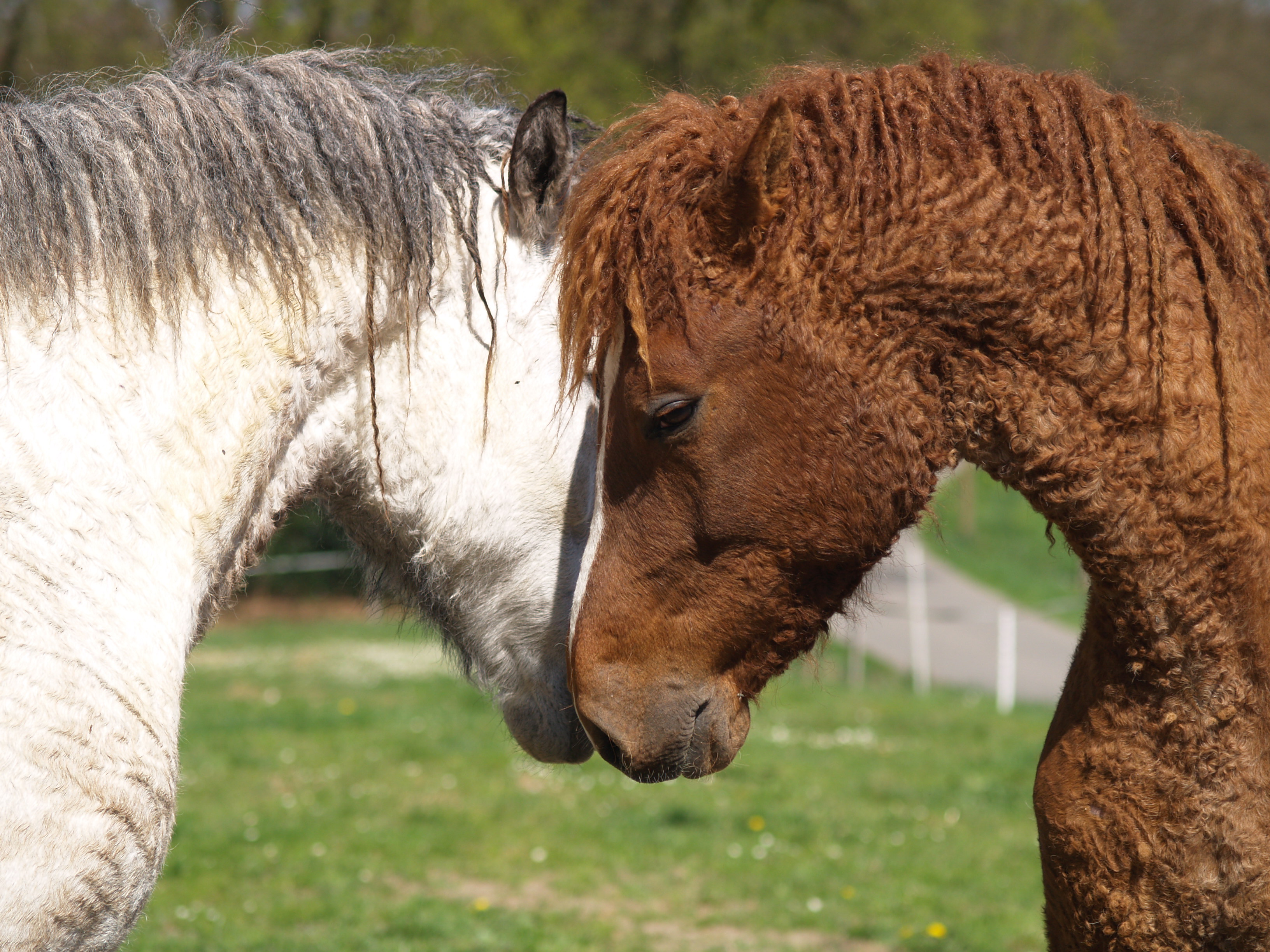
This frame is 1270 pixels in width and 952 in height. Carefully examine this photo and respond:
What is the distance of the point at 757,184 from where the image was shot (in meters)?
1.84

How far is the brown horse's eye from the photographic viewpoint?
6.30 feet

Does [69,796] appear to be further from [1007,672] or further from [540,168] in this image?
[1007,672]

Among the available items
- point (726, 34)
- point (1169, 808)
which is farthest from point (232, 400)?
point (726, 34)

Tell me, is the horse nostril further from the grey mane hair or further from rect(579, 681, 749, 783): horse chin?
the grey mane hair

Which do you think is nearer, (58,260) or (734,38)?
(58,260)

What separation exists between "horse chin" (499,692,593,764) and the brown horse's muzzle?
1.00 feet

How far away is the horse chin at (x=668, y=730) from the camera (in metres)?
2.04

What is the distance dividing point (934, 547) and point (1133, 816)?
818 inches

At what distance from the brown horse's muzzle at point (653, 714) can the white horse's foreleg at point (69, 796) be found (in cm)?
77

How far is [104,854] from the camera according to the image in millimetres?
1746

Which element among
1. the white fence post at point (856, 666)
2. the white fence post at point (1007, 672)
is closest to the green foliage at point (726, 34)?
the white fence post at point (856, 666)

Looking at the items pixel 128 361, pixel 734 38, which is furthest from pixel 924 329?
pixel 734 38

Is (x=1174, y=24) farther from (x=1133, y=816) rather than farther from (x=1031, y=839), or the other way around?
(x=1133, y=816)

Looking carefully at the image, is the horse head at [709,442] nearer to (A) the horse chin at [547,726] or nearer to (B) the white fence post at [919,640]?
(A) the horse chin at [547,726]
